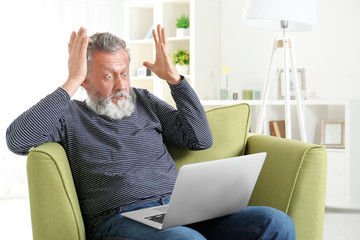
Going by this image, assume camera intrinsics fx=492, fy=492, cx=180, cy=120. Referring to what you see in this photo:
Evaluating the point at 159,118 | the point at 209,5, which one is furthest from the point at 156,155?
the point at 209,5

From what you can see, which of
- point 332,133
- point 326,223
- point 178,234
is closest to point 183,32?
point 332,133

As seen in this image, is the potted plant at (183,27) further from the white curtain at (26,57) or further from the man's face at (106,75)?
the man's face at (106,75)

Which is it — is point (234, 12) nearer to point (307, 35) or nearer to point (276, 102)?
point (307, 35)

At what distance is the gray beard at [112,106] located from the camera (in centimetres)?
190

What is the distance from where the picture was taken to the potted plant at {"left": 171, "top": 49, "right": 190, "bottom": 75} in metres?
4.55

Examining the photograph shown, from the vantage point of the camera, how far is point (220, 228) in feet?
5.43

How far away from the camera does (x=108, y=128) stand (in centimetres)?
188

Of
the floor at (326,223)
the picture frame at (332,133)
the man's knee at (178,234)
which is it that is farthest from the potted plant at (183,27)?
the man's knee at (178,234)

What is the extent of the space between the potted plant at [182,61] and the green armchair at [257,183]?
2386 mm

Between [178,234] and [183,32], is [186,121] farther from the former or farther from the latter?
[183,32]

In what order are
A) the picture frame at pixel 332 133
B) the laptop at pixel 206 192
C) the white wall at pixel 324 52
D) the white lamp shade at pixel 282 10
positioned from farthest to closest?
the white wall at pixel 324 52
the picture frame at pixel 332 133
the white lamp shade at pixel 282 10
the laptop at pixel 206 192

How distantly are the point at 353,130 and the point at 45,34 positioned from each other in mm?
2829

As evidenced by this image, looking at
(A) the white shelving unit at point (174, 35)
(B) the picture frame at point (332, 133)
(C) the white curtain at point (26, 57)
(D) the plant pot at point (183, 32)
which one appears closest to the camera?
(B) the picture frame at point (332, 133)

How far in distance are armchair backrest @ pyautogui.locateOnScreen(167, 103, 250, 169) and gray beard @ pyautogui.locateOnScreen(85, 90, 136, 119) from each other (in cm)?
28
